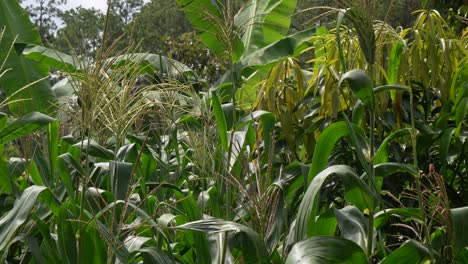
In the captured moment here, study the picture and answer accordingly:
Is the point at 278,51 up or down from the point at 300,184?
up

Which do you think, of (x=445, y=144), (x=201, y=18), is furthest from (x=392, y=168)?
(x=201, y=18)

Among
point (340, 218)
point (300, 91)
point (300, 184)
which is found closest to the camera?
point (340, 218)

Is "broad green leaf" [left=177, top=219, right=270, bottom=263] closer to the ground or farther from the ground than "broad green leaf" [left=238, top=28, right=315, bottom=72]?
closer to the ground

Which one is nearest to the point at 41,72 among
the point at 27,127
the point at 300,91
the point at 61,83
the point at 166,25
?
the point at 61,83

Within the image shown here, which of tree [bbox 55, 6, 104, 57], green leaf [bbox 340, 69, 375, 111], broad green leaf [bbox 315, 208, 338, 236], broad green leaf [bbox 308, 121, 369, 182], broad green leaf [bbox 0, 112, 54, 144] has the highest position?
tree [bbox 55, 6, 104, 57]

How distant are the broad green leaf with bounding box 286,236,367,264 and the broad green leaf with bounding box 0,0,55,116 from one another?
3.18 meters

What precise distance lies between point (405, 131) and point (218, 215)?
673 millimetres

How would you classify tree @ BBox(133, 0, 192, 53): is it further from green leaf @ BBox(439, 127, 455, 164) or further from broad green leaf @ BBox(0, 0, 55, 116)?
green leaf @ BBox(439, 127, 455, 164)

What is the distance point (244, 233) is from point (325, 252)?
0.21m

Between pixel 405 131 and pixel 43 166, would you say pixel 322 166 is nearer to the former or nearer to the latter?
pixel 405 131

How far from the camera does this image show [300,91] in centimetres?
371

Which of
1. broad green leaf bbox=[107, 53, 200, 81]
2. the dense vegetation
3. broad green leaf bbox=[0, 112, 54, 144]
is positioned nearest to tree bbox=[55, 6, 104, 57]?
the dense vegetation

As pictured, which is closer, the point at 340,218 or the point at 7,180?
the point at 340,218

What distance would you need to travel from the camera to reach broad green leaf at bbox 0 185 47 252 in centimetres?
222
